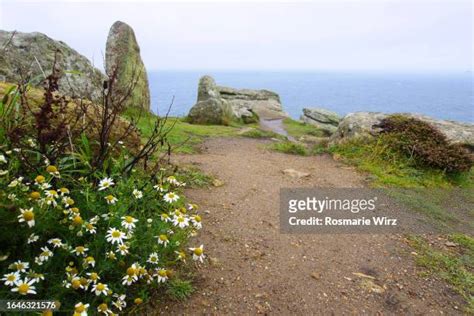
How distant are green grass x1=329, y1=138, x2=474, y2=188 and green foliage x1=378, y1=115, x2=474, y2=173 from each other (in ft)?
0.68

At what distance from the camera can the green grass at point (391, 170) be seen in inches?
278

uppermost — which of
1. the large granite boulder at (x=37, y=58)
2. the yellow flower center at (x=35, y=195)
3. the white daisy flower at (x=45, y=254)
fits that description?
the large granite boulder at (x=37, y=58)

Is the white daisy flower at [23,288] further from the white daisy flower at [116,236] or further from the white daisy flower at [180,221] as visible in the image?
the white daisy flower at [180,221]

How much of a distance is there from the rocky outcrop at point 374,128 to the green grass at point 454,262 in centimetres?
515

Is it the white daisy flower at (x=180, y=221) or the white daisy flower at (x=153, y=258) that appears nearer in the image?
the white daisy flower at (x=153, y=258)

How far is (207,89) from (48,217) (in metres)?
17.5

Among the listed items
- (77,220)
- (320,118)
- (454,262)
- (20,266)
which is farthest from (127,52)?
(320,118)

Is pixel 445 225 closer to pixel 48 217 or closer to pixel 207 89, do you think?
pixel 48 217

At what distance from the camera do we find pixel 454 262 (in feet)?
13.0

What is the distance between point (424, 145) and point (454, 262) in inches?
197

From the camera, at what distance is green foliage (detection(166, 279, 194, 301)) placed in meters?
2.83

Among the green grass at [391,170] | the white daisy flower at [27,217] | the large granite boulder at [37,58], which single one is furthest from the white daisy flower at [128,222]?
the large granite boulder at [37,58]

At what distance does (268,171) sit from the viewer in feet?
23.2

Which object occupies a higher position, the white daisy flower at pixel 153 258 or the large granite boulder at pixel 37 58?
the large granite boulder at pixel 37 58
